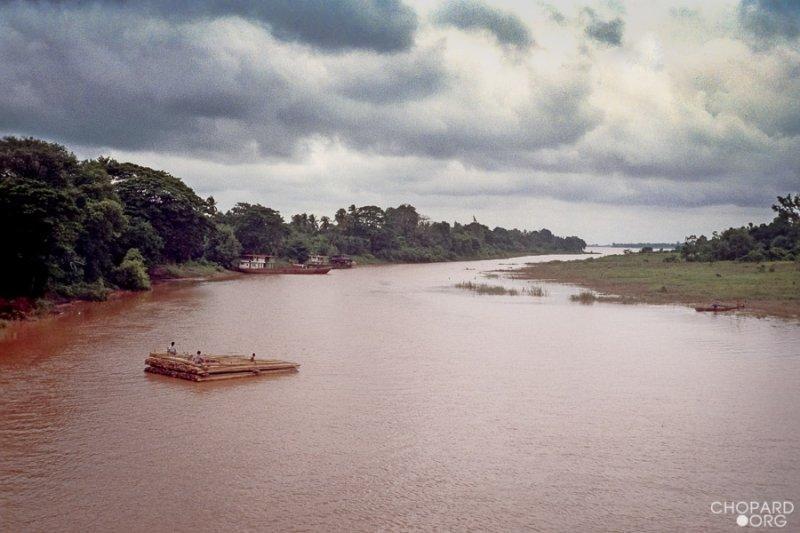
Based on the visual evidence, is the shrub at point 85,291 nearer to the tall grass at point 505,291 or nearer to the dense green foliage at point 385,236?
the tall grass at point 505,291

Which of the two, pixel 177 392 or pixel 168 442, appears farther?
pixel 177 392

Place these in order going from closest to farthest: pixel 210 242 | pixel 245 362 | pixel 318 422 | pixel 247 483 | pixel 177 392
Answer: pixel 247 483 → pixel 318 422 → pixel 177 392 → pixel 245 362 → pixel 210 242

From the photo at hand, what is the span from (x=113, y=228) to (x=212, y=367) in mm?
35099

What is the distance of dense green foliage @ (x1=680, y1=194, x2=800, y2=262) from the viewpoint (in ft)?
259

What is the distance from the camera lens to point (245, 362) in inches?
892

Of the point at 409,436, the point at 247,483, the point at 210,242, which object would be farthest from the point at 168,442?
the point at 210,242

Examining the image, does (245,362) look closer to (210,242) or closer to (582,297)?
(582,297)

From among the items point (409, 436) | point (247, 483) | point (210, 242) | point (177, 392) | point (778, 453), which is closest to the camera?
point (247, 483)

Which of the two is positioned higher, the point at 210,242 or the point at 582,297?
the point at 210,242

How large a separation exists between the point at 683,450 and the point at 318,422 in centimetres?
982

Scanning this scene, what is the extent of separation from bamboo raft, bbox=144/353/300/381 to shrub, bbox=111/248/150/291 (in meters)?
33.0

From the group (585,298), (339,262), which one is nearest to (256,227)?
(339,262)

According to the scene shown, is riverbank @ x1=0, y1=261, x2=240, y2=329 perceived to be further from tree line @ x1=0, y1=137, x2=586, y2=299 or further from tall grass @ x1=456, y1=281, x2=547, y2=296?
tall grass @ x1=456, y1=281, x2=547, y2=296

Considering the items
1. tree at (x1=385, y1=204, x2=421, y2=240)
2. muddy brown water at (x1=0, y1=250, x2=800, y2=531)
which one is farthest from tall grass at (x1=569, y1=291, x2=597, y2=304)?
tree at (x1=385, y1=204, x2=421, y2=240)
